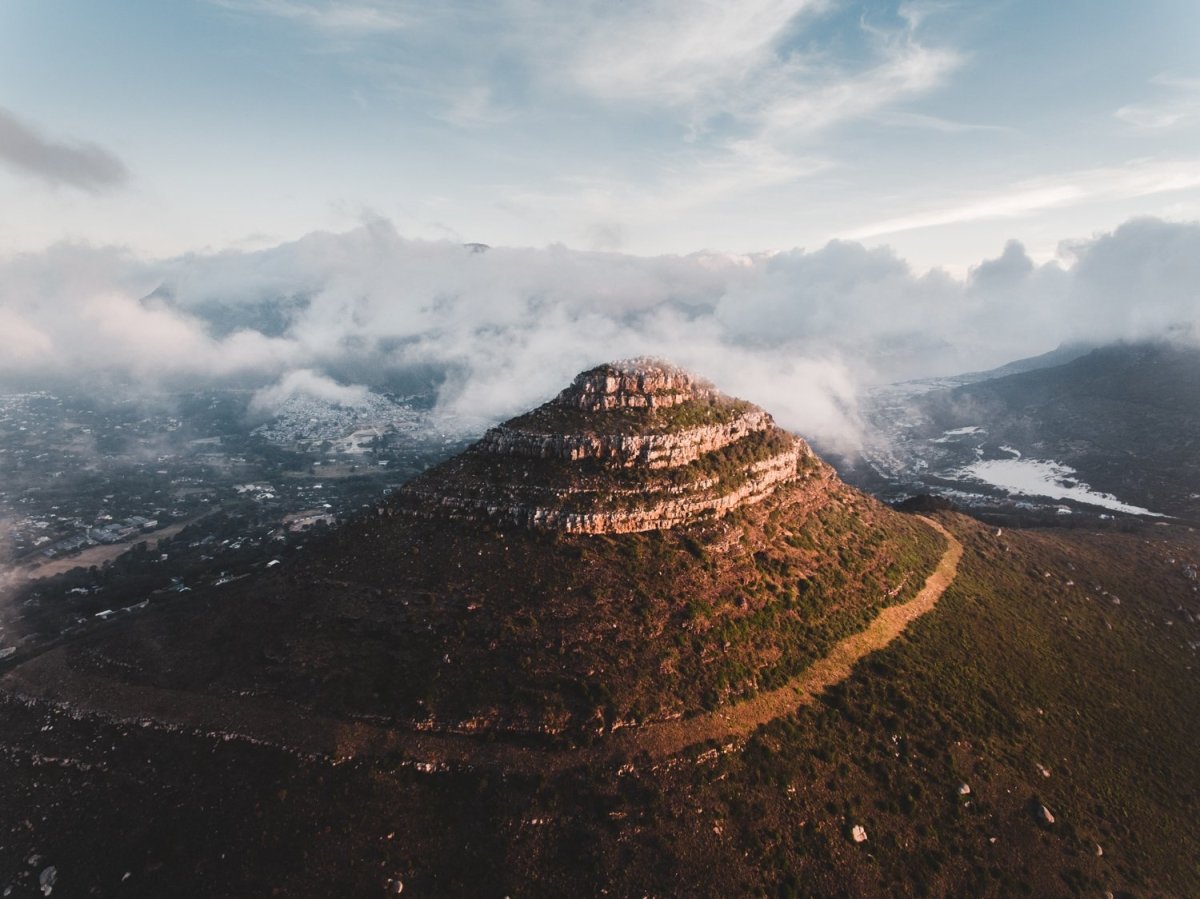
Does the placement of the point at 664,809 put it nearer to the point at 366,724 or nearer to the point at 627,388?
the point at 366,724

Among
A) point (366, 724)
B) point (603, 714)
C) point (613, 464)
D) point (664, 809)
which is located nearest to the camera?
point (664, 809)

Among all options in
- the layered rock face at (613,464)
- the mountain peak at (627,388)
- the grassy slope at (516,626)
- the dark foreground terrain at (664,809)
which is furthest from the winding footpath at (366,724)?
the mountain peak at (627,388)

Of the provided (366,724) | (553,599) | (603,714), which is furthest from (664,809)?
(366,724)

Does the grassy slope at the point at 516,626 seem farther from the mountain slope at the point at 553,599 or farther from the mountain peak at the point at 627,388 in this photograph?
the mountain peak at the point at 627,388

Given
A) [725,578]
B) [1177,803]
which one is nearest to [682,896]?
[725,578]

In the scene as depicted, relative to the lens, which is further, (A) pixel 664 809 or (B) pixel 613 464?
(B) pixel 613 464
